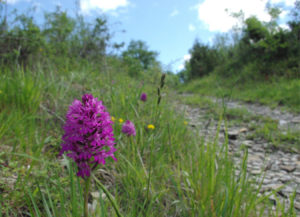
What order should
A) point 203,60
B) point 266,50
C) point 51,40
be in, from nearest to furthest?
1. point 51,40
2. point 266,50
3. point 203,60

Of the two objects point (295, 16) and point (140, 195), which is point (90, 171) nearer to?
point (140, 195)

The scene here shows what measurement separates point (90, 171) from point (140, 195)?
1000mm

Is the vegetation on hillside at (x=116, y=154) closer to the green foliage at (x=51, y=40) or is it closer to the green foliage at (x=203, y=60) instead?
the green foliage at (x=51, y=40)

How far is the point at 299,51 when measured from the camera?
10547 millimetres

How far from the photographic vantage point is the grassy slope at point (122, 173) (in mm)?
1446

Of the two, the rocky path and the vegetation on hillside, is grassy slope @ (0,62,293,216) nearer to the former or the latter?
the vegetation on hillside

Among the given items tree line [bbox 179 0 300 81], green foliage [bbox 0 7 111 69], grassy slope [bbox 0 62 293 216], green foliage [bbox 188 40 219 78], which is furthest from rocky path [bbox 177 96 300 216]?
green foliage [bbox 188 40 219 78]

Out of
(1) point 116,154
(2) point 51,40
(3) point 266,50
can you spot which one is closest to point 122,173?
(1) point 116,154

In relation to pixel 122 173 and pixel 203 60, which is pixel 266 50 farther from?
pixel 122 173

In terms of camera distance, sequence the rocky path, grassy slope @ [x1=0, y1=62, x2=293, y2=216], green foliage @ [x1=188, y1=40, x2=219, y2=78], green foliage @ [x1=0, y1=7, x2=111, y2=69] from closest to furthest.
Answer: grassy slope @ [x1=0, y1=62, x2=293, y2=216] < the rocky path < green foliage @ [x1=0, y1=7, x2=111, y2=69] < green foliage @ [x1=188, y1=40, x2=219, y2=78]

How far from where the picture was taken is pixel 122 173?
2076 millimetres

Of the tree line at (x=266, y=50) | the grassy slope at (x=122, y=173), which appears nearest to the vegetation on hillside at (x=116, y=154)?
the grassy slope at (x=122, y=173)

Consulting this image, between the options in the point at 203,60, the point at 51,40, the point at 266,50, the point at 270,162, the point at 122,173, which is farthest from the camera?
the point at 203,60

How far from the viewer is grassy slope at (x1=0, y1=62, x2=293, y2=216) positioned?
4.75ft
